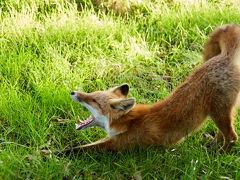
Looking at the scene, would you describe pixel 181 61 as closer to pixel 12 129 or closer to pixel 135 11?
pixel 135 11

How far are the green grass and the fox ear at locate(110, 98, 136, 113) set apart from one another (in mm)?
625

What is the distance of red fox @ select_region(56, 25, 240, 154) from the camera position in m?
4.28

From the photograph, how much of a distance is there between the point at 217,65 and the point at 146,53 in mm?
2602

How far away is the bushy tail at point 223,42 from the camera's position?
451cm

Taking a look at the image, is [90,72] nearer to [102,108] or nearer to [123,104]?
[102,108]

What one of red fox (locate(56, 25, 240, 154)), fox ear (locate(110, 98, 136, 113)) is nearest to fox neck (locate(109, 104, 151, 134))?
red fox (locate(56, 25, 240, 154))

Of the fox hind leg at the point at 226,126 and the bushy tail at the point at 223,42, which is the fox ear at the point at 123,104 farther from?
the bushy tail at the point at 223,42

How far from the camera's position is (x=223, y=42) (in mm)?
4645

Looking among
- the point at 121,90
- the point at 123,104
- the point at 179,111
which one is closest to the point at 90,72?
the point at 121,90

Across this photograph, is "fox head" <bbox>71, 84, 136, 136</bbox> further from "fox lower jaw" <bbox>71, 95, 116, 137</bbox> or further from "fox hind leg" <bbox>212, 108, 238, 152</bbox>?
"fox hind leg" <bbox>212, 108, 238, 152</bbox>

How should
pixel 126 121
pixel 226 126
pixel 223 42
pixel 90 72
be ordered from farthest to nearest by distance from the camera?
pixel 90 72 < pixel 223 42 < pixel 126 121 < pixel 226 126

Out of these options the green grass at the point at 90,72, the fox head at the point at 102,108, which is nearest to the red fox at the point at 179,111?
the fox head at the point at 102,108

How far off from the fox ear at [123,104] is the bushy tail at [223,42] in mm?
1504

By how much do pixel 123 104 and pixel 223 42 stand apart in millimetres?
1732
